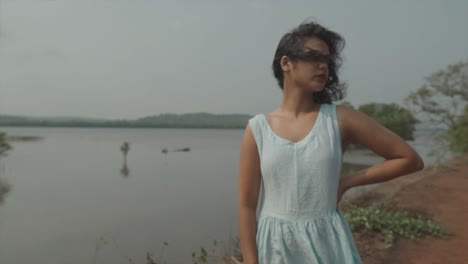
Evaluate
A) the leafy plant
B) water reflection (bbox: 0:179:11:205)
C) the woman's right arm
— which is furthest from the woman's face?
water reflection (bbox: 0:179:11:205)

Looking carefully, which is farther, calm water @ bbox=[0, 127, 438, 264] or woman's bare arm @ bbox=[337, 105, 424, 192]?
calm water @ bbox=[0, 127, 438, 264]

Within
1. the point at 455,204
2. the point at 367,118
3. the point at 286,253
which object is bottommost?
the point at 455,204

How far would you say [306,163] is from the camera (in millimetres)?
1245

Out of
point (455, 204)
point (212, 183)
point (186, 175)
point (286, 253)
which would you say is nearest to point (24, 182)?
point (186, 175)

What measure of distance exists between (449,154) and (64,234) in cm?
1179

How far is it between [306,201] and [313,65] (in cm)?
50

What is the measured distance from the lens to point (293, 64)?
133 centimetres

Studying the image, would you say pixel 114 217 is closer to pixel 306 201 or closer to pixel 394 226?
pixel 394 226

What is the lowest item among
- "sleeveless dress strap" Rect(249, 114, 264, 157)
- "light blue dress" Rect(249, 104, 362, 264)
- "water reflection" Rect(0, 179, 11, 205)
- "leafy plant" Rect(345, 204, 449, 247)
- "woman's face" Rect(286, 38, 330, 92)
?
"water reflection" Rect(0, 179, 11, 205)

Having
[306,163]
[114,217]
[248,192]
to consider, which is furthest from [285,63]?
[114,217]

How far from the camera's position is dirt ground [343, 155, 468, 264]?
4.27 meters

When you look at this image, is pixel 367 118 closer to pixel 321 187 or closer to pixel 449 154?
pixel 321 187

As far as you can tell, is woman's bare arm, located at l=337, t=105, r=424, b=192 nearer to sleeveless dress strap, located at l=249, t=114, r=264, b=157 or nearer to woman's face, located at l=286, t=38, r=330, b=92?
woman's face, located at l=286, t=38, r=330, b=92

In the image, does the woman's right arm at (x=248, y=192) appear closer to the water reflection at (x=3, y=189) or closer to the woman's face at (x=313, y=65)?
the woman's face at (x=313, y=65)
